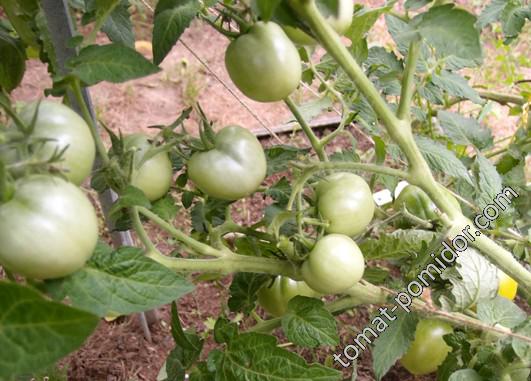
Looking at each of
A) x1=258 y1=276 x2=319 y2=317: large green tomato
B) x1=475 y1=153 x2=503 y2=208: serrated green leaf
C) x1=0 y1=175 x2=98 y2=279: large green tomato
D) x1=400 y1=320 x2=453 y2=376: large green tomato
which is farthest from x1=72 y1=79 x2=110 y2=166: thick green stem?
x1=400 y1=320 x2=453 y2=376: large green tomato

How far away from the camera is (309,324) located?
32.2 inches

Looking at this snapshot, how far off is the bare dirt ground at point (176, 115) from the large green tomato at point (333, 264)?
24.1 inches

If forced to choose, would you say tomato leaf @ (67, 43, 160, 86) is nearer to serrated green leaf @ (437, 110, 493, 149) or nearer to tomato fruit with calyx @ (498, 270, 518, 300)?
serrated green leaf @ (437, 110, 493, 149)

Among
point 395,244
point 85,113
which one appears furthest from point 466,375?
point 85,113

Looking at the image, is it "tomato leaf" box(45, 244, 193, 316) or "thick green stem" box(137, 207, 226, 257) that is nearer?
"tomato leaf" box(45, 244, 193, 316)

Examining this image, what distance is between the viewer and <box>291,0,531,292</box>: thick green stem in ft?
2.01

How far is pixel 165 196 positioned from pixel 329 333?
30 centimetres

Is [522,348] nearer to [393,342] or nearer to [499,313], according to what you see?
[499,313]

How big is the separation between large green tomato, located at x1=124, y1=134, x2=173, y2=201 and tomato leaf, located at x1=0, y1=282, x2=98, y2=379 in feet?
0.92

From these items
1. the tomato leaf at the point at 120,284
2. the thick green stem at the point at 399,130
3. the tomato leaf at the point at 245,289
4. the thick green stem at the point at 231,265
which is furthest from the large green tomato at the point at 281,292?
the tomato leaf at the point at 120,284

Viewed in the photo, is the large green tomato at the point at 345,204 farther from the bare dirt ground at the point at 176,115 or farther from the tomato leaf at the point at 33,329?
the bare dirt ground at the point at 176,115

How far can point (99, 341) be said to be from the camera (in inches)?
57.2

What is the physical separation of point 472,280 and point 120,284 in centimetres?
62

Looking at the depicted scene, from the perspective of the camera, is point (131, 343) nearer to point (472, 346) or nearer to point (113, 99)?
point (472, 346)
